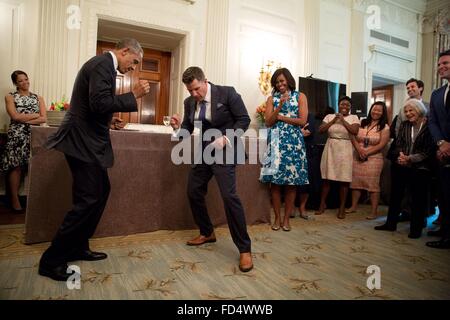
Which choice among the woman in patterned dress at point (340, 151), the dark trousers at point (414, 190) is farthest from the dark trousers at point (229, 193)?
the woman in patterned dress at point (340, 151)

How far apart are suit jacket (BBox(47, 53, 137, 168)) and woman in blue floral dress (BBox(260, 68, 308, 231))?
1.56 m

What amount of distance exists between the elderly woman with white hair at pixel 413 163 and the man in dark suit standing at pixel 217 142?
6.19 ft

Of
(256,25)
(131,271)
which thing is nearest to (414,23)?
(256,25)

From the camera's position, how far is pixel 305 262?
2.19m

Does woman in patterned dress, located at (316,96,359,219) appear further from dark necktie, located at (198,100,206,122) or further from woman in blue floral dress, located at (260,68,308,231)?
dark necktie, located at (198,100,206,122)

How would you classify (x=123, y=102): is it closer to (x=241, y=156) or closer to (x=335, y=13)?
(x=241, y=156)

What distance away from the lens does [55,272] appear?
1730 millimetres

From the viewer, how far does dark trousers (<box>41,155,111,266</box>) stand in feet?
5.76

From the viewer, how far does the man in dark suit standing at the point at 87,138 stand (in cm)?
174

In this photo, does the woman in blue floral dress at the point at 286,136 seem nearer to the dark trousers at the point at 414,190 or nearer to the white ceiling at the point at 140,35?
the dark trousers at the point at 414,190

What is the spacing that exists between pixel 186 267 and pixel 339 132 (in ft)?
8.85

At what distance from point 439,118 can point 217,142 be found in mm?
2114

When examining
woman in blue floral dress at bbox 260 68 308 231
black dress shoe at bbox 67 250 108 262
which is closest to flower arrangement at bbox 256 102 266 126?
woman in blue floral dress at bbox 260 68 308 231

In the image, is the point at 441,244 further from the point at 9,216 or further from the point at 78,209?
the point at 9,216
